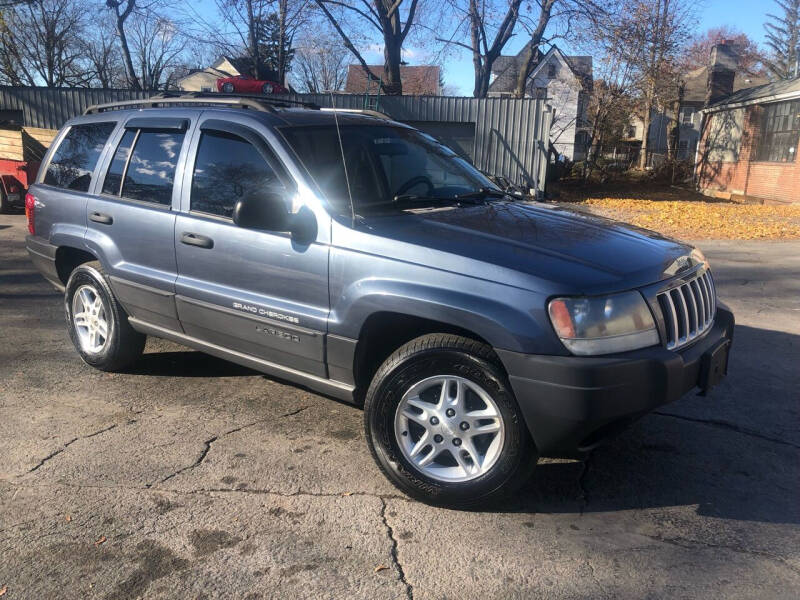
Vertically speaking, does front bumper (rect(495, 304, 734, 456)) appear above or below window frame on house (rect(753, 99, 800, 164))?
below

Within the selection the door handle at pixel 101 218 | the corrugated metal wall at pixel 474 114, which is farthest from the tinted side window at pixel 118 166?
the corrugated metal wall at pixel 474 114

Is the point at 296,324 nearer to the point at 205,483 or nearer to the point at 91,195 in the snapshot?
the point at 205,483

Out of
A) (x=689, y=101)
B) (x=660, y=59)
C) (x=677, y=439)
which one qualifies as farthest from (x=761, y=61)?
(x=677, y=439)

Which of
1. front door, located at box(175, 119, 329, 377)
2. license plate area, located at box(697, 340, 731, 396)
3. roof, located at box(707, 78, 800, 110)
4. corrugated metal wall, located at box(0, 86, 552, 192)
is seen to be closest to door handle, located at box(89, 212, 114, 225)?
front door, located at box(175, 119, 329, 377)

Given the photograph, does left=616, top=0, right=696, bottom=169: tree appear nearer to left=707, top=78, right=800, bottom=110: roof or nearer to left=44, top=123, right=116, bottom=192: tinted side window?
left=707, top=78, right=800, bottom=110: roof

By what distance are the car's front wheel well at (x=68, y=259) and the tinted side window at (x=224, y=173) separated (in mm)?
1491

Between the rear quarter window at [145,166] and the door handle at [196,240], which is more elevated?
the rear quarter window at [145,166]

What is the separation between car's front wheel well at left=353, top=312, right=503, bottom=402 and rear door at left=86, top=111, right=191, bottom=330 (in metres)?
1.47

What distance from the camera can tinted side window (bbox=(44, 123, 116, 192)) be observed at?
4926 millimetres

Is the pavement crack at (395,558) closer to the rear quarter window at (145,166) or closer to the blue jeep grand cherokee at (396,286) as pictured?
the blue jeep grand cherokee at (396,286)

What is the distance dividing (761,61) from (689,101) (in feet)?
31.5

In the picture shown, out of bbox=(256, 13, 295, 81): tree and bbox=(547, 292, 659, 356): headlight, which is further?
bbox=(256, 13, 295, 81): tree

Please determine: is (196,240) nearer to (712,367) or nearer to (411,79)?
(712,367)

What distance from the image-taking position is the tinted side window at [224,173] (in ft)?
12.6
